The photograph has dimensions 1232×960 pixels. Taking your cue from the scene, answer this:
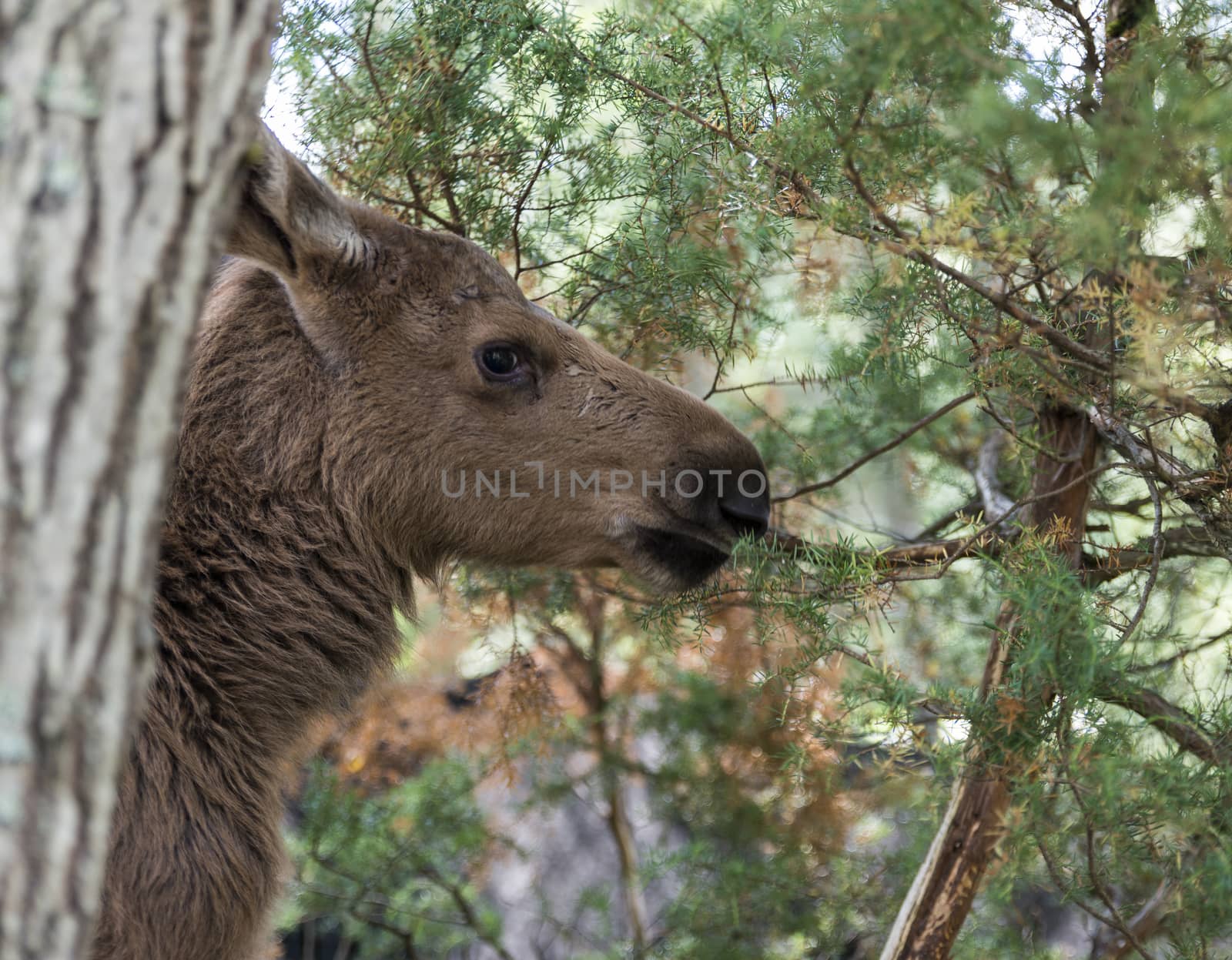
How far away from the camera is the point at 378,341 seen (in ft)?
11.3

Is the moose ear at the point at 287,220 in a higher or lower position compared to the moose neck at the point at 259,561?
higher

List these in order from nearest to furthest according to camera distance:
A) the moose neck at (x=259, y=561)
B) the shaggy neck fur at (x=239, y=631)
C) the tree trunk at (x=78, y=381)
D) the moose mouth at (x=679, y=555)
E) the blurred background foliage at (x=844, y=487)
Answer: the tree trunk at (x=78, y=381), the blurred background foliage at (x=844, y=487), the shaggy neck fur at (x=239, y=631), the moose neck at (x=259, y=561), the moose mouth at (x=679, y=555)

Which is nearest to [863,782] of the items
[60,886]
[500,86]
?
[500,86]

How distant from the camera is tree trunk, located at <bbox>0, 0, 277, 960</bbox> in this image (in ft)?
4.68

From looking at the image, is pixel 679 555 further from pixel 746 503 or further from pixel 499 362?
pixel 499 362

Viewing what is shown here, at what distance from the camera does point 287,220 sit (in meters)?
3.12

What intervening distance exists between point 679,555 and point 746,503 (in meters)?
0.28

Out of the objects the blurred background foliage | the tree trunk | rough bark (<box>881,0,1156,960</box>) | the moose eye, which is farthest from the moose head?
the tree trunk

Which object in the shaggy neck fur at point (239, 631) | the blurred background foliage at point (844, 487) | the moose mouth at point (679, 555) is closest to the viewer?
the blurred background foliage at point (844, 487)

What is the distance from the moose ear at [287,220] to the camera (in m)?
2.92

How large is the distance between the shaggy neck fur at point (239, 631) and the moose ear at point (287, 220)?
0.95 ft

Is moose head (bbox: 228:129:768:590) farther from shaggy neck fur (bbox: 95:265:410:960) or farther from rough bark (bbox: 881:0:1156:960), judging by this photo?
rough bark (bbox: 881:0:1156:960)

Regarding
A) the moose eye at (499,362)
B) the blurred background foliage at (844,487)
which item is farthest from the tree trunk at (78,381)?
the moose eye at (499,362)

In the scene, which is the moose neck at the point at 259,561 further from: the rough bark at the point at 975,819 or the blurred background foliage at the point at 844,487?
the rough bark at the point at 975,819
